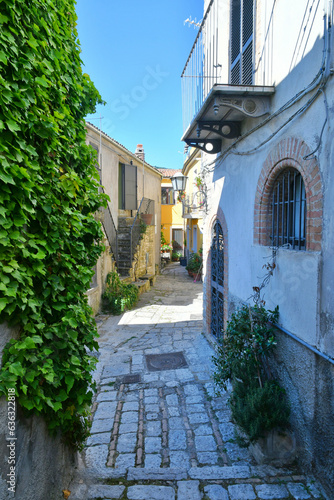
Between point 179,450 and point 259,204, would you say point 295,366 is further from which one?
point 259,204

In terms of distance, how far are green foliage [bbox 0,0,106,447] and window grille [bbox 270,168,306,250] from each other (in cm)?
226

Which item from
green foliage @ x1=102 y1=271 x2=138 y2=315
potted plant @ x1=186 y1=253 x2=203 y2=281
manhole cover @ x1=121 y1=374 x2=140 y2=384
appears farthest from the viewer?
potted plant @ x1=186 y1=253 x2=203 y2=281

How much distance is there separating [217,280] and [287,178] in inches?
135

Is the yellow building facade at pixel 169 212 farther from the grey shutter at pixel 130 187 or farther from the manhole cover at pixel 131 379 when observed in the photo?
the manhole cover at pixel 131 379

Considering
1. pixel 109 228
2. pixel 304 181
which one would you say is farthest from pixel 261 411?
pixel 109 228

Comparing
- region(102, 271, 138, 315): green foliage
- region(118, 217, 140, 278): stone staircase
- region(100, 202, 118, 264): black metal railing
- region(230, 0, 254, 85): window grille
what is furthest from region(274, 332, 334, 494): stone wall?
region(118, 217, 140, 278): stone staircase

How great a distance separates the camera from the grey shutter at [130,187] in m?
15.2

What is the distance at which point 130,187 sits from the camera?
1547 cm

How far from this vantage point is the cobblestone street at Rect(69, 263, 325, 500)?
3.24 metres

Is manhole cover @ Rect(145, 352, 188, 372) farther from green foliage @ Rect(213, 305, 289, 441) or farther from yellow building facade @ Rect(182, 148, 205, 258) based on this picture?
yellow building facade @ Rect(182, 148, 205, 258)

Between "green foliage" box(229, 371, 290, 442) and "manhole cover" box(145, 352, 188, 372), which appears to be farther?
"manhole cover" box(145, 352, 188, 372)

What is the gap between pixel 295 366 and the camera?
3.72 m

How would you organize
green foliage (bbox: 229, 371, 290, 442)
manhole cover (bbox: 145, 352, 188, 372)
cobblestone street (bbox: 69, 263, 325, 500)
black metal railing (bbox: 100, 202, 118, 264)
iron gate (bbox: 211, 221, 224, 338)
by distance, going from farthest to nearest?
1. black metal railing (bbox: 100, 202, 118, 264)
2. iron gate (bbox: 211, 221, 224, 338)
3. manhole cover (bbox: 145, 352, 188, 372)
4. green foliage (bbox: 229, 371, 290, 442)
5. cobblestone street (bbox: 69, 263, 325, 500)

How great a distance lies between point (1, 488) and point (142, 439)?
235cm
